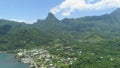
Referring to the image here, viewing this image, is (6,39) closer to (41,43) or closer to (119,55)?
(41,43)

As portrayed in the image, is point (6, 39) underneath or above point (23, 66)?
Answer: above

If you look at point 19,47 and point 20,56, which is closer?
point 20,56

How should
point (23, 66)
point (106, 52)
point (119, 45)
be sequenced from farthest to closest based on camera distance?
1. point (119, 45)
2. point (106, 52)
3. point (23, 66)

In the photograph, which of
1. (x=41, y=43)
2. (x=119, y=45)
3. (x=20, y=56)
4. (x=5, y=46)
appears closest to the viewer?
(x=20, y=56)

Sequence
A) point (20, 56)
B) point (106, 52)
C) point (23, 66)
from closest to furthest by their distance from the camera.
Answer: point (23, 66) → point (106, 52) → point (20, 56)

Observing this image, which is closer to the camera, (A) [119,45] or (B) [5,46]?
(A) [119,45]

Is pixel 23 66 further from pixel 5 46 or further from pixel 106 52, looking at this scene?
pixel 5 46

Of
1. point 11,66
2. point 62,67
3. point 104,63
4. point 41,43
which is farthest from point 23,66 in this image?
point 41,43

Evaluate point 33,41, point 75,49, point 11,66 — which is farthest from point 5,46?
point 11,66

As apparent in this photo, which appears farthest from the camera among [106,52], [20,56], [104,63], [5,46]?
[5,46]
